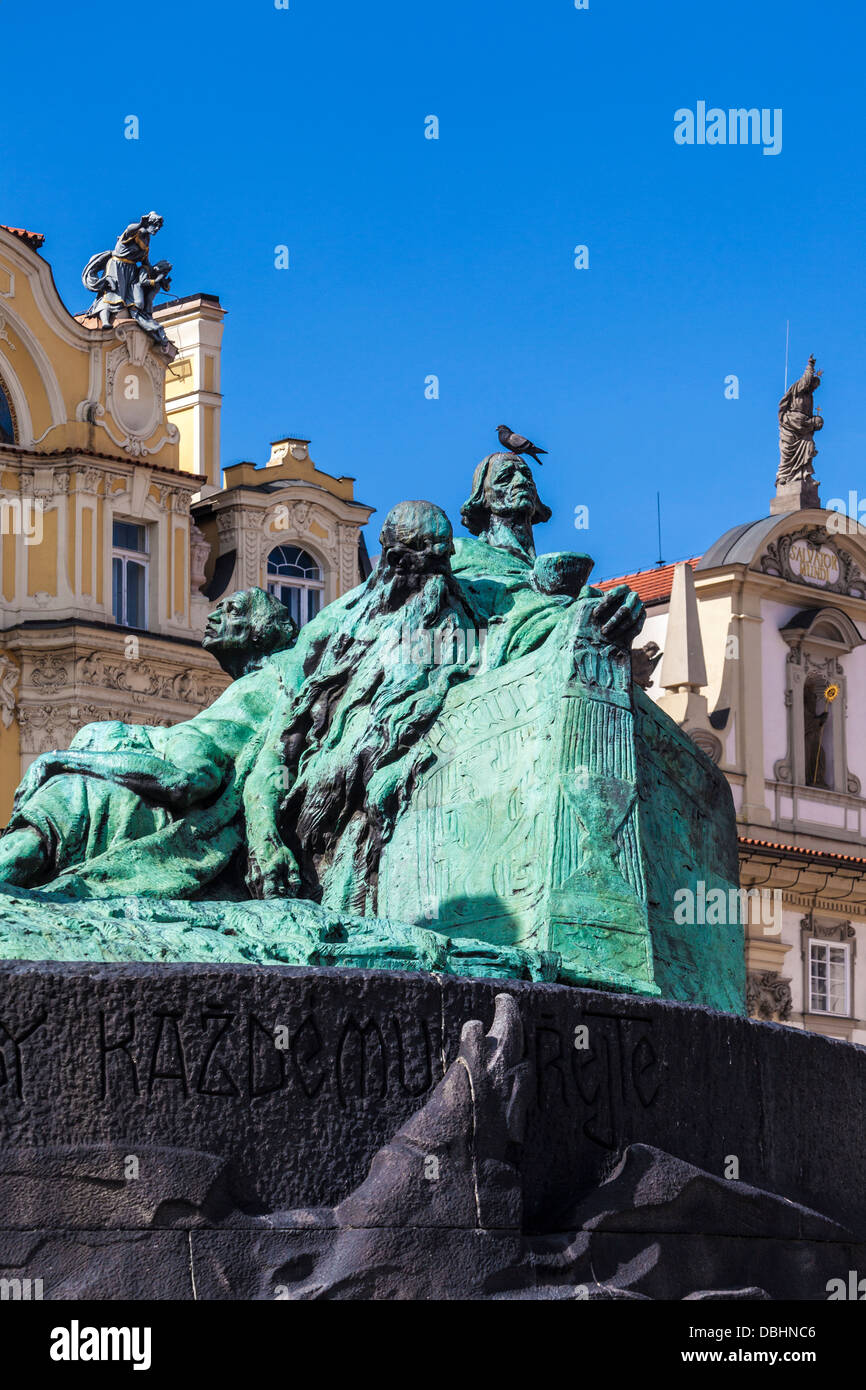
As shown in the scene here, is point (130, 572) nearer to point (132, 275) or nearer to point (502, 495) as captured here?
point (132, 275)

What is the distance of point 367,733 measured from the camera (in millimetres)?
8656

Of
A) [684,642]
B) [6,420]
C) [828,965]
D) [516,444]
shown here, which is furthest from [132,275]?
[516,444]

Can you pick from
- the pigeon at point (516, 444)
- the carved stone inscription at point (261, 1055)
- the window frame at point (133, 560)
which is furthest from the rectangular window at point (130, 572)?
the carved stone inscription at point (261, 1055)

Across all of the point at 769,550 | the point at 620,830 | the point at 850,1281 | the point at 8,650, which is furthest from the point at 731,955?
the point at 769,550

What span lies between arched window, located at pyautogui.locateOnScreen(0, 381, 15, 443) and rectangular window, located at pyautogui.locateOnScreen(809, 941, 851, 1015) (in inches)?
416

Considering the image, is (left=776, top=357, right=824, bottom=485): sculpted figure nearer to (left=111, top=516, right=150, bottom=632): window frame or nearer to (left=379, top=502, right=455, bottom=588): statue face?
(left=111, top=516, right=150, bottom=632): window frame

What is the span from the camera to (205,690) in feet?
99.7

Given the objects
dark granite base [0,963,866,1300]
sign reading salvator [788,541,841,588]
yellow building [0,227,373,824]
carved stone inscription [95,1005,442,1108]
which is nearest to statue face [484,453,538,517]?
dark granite base [0,963,866,1300]

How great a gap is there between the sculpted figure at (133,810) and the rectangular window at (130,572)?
71.6ft

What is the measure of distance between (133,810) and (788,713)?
2647cm

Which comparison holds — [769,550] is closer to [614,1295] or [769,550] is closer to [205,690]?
[205,690]

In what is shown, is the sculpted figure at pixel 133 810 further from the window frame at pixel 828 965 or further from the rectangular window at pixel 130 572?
the window frame at pixel 828 965

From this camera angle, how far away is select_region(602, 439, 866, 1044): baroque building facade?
107ft
